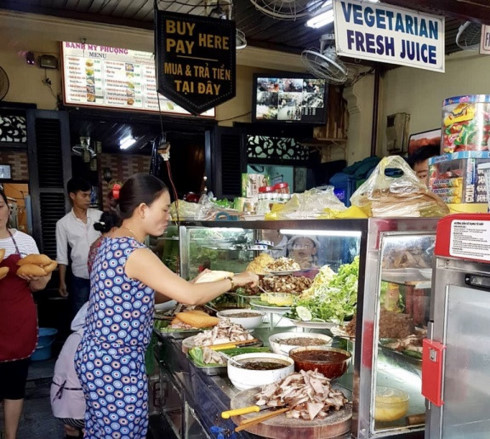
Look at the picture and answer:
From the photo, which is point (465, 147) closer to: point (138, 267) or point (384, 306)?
point (384, 306)

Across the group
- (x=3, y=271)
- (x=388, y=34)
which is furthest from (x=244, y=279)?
(x=388, y=34)

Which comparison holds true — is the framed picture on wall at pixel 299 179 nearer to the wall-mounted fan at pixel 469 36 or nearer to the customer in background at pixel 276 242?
the wall-mounted fan at pixel 469 36

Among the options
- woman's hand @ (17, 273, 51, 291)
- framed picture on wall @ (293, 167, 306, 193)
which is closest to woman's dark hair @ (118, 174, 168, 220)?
woman's hand @ (17, 273, 51, 291)

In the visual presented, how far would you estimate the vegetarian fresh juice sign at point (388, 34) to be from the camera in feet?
9.52

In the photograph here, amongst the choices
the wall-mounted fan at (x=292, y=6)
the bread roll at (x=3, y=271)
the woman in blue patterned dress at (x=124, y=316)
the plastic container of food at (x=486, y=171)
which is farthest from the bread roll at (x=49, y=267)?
the wall-mounted fan at (x=292, y=6)

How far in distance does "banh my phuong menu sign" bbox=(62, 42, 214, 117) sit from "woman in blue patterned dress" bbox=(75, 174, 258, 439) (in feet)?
12.3

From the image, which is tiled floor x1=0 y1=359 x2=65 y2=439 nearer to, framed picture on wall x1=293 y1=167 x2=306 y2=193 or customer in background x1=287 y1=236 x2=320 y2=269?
customer in background x1=287 y1=236 x2=320 y2=269

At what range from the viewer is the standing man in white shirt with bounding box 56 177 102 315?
5.45m

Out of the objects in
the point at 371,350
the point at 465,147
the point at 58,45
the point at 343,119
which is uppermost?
the point at 58,45

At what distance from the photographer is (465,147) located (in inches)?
66.2

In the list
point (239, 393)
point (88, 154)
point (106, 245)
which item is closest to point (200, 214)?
point (106, 245)

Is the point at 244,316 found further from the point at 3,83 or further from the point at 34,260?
the point at 3,83

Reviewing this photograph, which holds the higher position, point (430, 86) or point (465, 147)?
point (430, 86)

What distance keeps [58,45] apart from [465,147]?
5.93m
